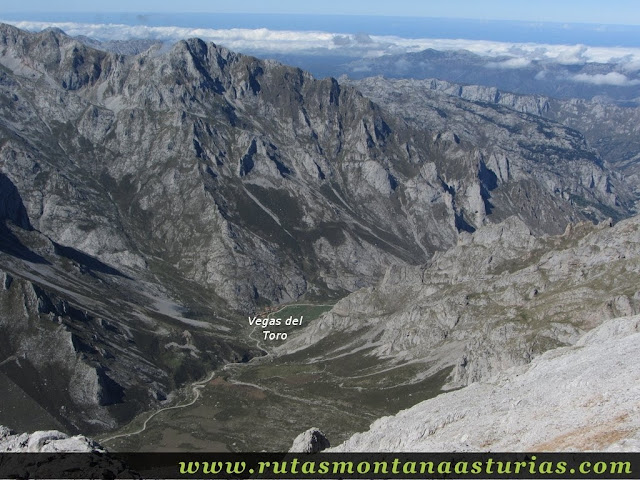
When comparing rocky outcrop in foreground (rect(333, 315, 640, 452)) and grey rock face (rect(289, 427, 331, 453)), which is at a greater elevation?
rocky outcrop in foreground (rect(333, 315, 640, 452))

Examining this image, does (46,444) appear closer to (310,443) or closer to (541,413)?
(310,443)

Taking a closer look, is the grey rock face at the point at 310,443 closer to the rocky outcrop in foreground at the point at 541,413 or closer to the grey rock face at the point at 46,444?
the rocky outcrop in foreground at the point at 541,413

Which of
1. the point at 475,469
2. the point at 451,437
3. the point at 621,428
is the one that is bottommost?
the point at 451,437

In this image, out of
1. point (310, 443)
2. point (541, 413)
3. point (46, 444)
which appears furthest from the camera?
point (310, 443)

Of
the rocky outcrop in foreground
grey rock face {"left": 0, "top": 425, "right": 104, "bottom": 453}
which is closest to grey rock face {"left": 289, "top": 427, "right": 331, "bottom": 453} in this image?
the rocky outcrop in foreground

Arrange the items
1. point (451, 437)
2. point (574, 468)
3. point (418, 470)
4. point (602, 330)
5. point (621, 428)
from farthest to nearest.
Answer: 1. point (602, 330)
2. point (451, 437)
3. point (418, 470)
4. point (621, 428)
5. point (574, 468)

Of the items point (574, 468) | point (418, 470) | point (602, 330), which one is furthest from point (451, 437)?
point (602, 330)

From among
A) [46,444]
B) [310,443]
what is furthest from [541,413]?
[46,444]

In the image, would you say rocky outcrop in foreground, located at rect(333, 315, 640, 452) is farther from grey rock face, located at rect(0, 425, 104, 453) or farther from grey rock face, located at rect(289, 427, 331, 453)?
grey rock face, located at rect(0, 425, 104, 453)

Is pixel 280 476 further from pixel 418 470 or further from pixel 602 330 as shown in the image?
pixel 602 330
